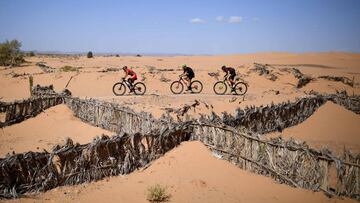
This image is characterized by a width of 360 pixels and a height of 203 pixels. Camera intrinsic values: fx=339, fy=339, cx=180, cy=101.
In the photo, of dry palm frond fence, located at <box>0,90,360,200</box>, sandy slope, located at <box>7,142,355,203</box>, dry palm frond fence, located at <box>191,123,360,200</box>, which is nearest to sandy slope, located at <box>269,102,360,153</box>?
dry palm frond fence, located at <box>191,123,360,200</box>

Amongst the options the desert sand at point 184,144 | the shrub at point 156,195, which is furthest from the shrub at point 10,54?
the shrub at point 156,195

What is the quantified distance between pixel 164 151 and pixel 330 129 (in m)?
6.85

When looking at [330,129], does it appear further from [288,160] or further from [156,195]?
[156,195]

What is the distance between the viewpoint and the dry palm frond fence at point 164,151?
5.80 meters

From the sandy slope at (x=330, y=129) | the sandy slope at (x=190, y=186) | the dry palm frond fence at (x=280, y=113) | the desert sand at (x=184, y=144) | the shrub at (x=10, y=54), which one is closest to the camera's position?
the sandy slope at (x=190, y=186)

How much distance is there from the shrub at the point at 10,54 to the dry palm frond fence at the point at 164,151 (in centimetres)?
2759

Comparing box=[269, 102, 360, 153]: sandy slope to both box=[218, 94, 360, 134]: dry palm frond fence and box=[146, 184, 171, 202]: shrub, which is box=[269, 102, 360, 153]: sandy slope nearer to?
box=[218, 94, 360, 134]: dry palm frond fence

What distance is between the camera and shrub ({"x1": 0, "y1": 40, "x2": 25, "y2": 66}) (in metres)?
31.9

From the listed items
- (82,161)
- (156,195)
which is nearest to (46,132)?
(82,161)

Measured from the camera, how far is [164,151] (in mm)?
7848

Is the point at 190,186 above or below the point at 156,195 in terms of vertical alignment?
below

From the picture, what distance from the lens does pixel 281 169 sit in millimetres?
6684

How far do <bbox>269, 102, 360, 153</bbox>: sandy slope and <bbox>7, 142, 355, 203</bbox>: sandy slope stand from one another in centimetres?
396

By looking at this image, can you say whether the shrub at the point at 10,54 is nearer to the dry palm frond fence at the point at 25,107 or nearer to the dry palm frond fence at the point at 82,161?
the dry palm frond fence at the point at 25,107
